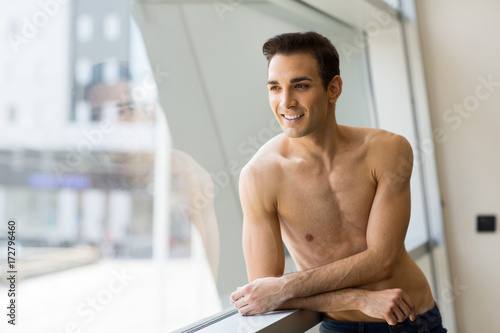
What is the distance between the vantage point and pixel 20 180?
1298 millimetres

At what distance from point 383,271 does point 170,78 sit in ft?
3.83

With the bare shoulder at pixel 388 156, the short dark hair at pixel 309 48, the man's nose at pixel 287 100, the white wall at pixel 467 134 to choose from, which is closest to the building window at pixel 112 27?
the short dark hair at pixel 309 48

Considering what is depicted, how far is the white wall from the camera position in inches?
131

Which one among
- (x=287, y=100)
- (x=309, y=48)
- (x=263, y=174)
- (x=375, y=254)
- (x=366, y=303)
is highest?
(x=309, y=48)

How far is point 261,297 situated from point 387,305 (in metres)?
0.36

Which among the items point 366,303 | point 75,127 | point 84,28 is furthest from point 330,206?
point 84,28

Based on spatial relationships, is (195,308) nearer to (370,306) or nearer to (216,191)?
(216,191)

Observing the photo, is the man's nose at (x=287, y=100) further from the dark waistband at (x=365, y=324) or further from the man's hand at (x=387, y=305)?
the dark waistband at (x=365, y=324)

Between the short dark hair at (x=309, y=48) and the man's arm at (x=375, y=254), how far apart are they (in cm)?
31

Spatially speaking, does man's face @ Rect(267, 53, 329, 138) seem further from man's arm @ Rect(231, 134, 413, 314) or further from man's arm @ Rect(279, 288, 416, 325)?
man's arm @ Rect(279, 288, 416, 325)

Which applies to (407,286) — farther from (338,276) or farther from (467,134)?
(467,134)

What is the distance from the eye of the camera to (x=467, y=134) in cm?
338

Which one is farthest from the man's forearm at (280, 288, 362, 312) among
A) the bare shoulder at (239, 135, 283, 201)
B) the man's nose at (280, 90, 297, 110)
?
the man's nose at (280, 90, 297, 110)

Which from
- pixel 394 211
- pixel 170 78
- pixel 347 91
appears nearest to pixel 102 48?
pixel 170 78
